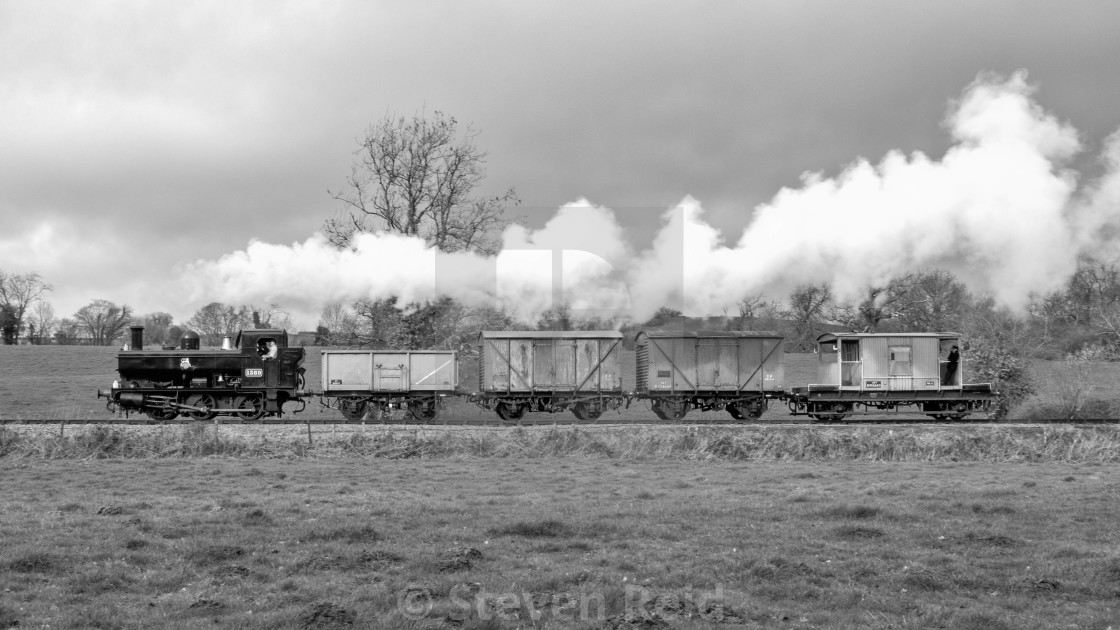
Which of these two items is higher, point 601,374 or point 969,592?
point 601,374

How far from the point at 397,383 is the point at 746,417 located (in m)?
12.1

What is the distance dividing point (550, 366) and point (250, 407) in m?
9.84

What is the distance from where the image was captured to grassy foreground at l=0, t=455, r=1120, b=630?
775 centimetres

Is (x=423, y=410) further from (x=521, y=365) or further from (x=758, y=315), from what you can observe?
(x=758, y=315)

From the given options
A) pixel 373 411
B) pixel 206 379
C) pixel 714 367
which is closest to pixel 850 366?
pixel 714 367

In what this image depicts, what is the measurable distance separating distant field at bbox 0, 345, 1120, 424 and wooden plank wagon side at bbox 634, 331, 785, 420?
1810 millimetres

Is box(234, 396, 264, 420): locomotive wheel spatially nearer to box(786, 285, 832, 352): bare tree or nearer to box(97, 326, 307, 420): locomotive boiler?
box(97, 326, 307, 420): locomotive boiler

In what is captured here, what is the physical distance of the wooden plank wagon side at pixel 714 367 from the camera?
27.9m

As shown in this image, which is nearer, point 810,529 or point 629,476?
point 810,529

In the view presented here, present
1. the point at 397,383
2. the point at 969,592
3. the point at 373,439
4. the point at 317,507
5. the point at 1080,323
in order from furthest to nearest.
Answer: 1. the point at 1080,323
2. the point at 397,383
3. the point at 373,439
4. the point at 317,507
5. the point at 969,592

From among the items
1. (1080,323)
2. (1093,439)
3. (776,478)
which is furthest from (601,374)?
(1080,323)

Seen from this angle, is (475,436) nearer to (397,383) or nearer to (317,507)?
(397,383)

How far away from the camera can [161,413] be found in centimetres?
2695

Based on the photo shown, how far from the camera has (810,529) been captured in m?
11.5
